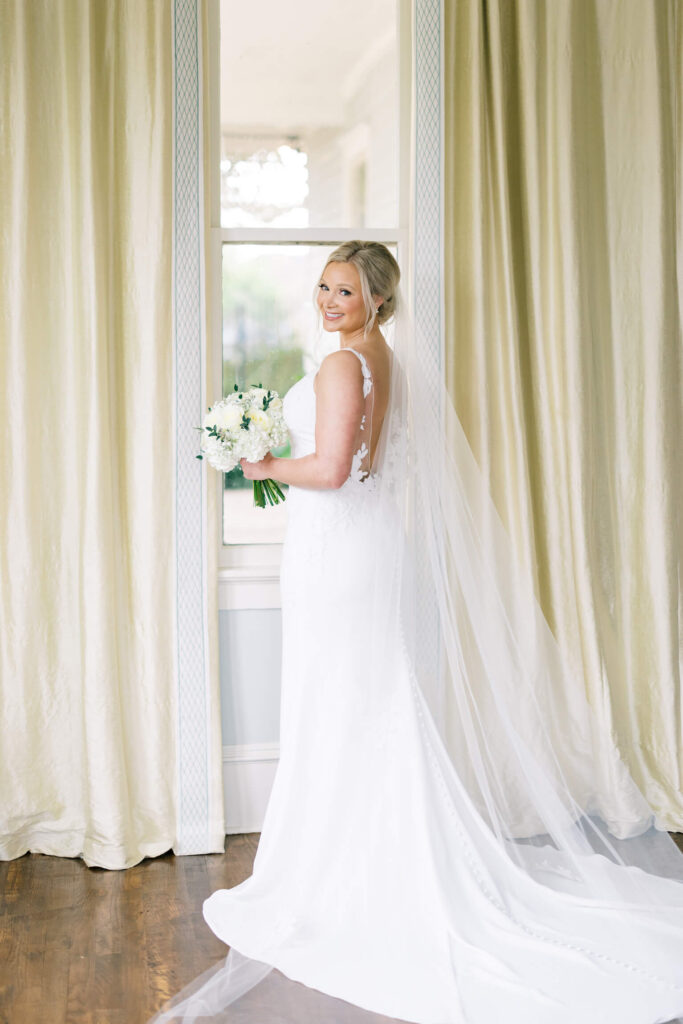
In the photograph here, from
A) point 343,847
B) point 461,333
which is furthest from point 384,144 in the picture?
point 343,847

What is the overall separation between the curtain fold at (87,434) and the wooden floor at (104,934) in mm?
129

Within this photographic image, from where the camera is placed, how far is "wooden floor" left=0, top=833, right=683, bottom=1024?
89.3 inches

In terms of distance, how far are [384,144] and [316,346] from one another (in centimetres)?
75

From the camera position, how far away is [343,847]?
255cm

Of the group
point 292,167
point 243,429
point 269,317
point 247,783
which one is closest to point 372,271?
point 243,429

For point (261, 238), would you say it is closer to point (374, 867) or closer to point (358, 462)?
point (358, 462)

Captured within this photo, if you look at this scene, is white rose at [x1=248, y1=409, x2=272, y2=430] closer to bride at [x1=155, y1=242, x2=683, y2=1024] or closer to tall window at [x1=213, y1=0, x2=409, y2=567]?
bride at [x1=155, y1=242, x2=683, y2=1024]

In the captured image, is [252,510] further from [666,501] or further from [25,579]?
[666,501]

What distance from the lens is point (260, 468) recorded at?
265 centimetres

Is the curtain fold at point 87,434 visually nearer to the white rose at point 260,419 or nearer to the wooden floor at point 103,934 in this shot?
the wooden floor at point 103,934

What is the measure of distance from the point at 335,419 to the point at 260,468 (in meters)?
0.30

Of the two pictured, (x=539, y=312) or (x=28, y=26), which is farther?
(x=539, y=312)

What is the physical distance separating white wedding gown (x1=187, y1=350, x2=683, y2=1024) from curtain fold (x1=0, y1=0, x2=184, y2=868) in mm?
615

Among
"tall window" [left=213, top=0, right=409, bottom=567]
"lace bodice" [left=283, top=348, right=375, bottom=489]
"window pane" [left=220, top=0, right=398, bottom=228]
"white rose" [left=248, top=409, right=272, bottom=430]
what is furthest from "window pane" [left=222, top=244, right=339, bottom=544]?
"white rose" [left=248, top=409, right=272, bottom=430]
